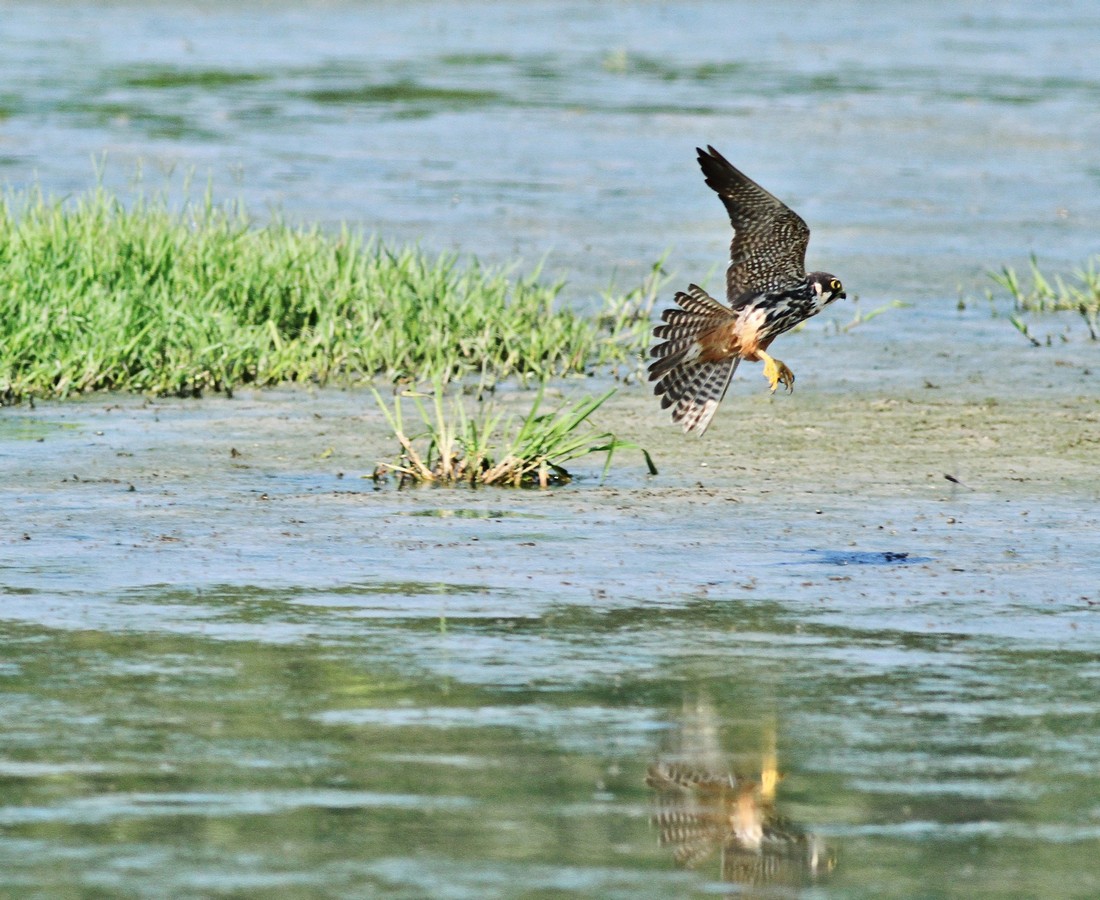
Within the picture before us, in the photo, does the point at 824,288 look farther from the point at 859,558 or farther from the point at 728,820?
the point at 728,820

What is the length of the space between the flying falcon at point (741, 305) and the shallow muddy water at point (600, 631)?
43 centimetres

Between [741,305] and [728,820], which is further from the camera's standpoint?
[741,305]

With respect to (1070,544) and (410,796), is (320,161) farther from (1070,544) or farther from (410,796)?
(410,796)

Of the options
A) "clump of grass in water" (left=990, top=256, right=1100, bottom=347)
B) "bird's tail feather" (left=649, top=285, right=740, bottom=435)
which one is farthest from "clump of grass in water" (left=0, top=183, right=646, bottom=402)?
"clump of grass in water" (left=990, top=256, right=1100, bottom=347)

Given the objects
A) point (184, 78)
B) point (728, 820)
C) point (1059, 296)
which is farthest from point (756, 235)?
point (184, 78)

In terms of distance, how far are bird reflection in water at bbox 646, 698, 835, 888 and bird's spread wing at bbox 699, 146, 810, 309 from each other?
322 cm

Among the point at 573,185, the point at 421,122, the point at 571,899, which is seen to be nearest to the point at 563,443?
the point at 571,899

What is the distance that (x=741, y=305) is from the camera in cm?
865

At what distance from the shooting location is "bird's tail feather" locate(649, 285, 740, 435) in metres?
8.68

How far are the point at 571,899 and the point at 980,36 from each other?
29.9 m

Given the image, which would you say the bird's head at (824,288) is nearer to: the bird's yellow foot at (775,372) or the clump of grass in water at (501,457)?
the bird's yellow foot at (775,372)

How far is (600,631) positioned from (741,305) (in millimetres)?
2203

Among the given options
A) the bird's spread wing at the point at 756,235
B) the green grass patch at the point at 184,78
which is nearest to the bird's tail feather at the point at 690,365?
the bird's spread wing at the point at 756,235

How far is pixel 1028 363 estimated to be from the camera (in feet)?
40.8
